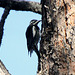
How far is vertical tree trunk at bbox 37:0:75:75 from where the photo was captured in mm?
2740

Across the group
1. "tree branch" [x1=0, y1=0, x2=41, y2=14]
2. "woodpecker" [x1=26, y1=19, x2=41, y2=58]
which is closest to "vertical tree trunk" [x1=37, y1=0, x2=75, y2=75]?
"tree branch" [x1=0, y1=0, x2=41, y2=14]

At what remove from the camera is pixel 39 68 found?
9.78 ft

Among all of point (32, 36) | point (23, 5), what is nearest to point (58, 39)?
point (23, 5)

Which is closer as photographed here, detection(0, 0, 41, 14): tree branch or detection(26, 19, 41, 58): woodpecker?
detection(0, 0, 41, 14): tree branch

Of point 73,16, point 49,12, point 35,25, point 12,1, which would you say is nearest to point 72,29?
point 73,16

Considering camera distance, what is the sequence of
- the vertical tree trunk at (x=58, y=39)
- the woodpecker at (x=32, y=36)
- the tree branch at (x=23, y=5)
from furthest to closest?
the woodpecker at (x=32, y=36), the tree branch at (x=23, y=5), the vertical tree trunk at (x=58, y=39)

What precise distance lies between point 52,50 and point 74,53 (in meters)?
0.22

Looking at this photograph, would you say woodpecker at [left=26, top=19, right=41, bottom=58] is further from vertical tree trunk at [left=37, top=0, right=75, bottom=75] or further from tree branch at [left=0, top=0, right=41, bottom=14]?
vertical tree trunk at [left=37, top=0, right=75, bottom=75]

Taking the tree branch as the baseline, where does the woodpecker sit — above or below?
below

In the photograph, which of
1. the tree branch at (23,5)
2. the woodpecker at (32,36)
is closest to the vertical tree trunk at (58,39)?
the tree branch at (23,5)

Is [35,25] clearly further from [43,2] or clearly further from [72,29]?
[72,29]

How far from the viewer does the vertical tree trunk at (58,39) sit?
2.74 metres

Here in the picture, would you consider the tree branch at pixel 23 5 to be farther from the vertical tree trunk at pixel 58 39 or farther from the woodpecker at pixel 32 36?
the vertical tree trunk at pixel 58 39

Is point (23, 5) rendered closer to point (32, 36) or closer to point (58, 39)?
point (32, 36)
